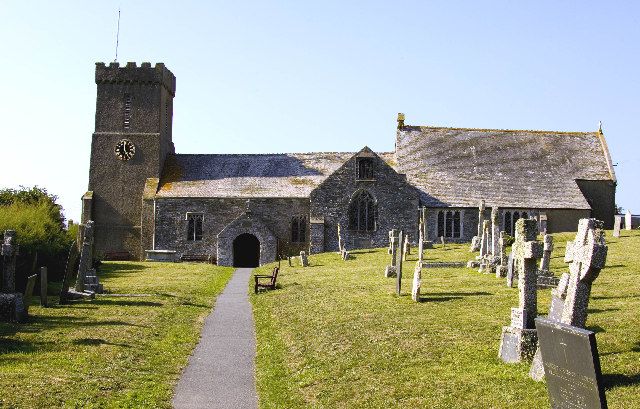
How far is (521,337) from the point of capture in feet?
42.7

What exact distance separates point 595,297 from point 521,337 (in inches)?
283

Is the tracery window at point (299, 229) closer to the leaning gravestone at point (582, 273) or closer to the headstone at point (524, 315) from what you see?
the headstone at point (524, 315)

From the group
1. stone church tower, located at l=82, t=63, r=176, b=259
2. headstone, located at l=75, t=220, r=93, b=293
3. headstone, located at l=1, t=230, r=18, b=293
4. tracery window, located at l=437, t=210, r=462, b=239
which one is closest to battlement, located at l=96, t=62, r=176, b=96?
stone church tower, located at l=82, t=63, r=176, b=259

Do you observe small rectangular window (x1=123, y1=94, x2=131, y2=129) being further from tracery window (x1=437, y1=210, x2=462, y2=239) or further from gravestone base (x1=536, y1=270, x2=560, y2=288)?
gravestone base (x1=536, y1=270, x2=560, y2=288)

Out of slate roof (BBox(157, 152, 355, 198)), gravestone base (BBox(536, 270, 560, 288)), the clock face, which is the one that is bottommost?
gravestone base (BBox(536, 270, 560, 288))

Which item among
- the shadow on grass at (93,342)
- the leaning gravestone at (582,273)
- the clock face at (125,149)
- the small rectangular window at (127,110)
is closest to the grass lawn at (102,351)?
the shadow on grass at (93,342)

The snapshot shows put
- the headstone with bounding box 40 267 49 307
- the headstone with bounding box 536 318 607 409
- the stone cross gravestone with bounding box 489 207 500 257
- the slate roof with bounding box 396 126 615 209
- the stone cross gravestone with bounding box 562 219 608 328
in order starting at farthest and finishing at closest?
the slate roof with bounding box 396 126 615 209, the stone cross gravestone with bounding box 489 207 500 257, the headstone with bounding box 40 267 49 307, the stone cross gravestone with bounding box 562 219 608 328, the headstone with bounding box 536 318 607 409

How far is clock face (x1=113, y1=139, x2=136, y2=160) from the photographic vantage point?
5488 centimetres

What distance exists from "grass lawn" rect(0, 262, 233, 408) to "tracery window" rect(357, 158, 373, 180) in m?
24.6

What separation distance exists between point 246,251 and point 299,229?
4298 millimetres

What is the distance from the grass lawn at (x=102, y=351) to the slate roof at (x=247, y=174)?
1006 inches

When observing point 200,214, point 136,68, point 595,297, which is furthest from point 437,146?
point 595,297

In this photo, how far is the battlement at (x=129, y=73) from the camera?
181 feet

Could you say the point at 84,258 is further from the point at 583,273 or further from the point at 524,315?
the point at 583,273
